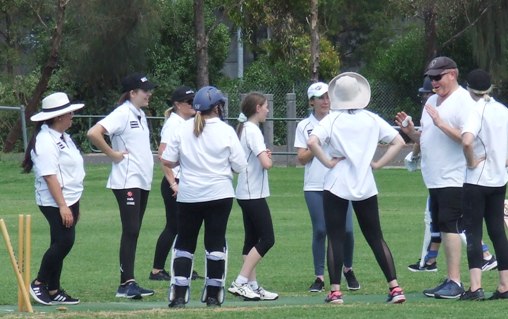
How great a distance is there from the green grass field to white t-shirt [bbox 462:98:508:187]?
1043 mm

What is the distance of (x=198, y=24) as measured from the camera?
32.8m

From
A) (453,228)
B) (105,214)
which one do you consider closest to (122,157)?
(453,228)

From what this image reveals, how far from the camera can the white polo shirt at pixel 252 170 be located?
35.1 feet

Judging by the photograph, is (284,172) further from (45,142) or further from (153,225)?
(45,142)

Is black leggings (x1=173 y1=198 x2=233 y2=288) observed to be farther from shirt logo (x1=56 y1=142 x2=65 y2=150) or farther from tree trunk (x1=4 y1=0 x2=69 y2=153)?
tree trunk (x1=4 y1=0 x2=69 y2=153)

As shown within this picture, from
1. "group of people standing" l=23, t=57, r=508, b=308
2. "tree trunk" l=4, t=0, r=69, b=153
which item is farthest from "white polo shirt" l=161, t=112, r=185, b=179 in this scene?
"tree trunk" l=4, t=0, r=69, b=153

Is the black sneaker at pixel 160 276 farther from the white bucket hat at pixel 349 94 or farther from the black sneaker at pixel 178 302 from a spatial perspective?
the white bucket hat at pixel 349 94

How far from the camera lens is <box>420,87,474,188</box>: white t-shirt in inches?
400

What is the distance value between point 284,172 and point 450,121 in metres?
18.2

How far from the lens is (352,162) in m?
9.70

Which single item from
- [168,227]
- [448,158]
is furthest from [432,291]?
[168,227]

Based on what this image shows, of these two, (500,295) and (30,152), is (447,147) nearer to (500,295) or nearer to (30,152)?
(500,295)

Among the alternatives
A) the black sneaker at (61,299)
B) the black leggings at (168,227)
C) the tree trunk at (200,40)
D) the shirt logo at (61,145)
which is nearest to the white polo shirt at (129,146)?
the shirt logo at (61,145)

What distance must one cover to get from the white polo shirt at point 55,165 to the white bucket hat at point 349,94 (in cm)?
242
